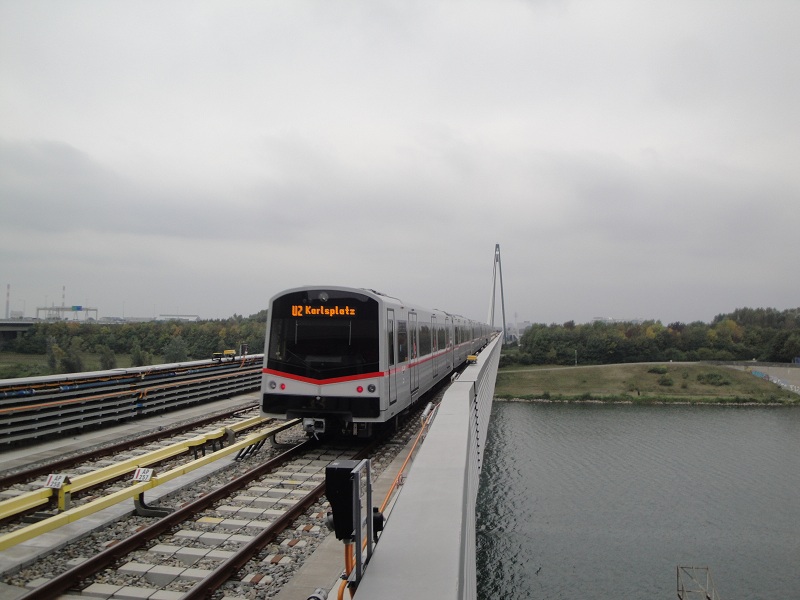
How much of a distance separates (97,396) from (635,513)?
18.2m

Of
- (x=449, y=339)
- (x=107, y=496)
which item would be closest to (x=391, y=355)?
(x=107, y=496)

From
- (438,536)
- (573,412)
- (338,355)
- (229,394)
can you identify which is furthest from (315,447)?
(573,412)

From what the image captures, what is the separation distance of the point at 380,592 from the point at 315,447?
289 inches

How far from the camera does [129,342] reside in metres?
41.0

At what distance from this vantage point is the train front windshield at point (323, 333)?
Answer: 31.5 ft

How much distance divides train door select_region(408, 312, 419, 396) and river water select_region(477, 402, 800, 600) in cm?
574

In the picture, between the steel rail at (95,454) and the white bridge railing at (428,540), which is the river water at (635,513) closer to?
the steel rail at (95,454)

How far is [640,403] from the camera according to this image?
49.7 meters

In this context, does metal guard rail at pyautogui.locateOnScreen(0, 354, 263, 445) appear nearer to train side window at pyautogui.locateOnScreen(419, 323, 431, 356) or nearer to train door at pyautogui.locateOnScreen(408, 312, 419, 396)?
train door at pyautogui.locateOnScreen(408, 312, 419, 396)

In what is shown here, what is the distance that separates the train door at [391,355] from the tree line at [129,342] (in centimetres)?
2352

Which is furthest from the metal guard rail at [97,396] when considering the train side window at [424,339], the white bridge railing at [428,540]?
the white bridge railing at [428,540]

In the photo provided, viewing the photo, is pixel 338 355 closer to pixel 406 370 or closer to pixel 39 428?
pixel 406 370

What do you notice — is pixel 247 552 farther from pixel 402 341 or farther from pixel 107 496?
pixel 402 341

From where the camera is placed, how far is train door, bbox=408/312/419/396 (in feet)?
40.2
